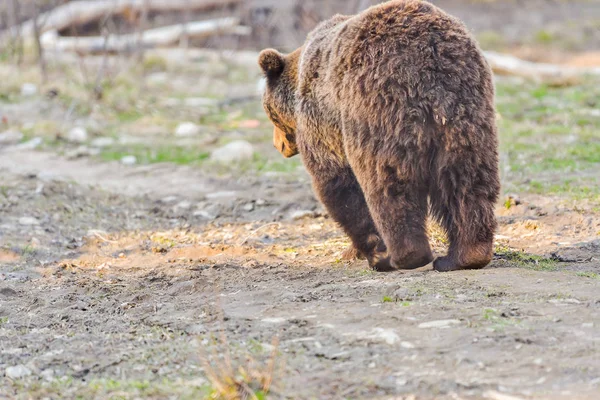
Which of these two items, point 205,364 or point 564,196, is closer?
point 205,364

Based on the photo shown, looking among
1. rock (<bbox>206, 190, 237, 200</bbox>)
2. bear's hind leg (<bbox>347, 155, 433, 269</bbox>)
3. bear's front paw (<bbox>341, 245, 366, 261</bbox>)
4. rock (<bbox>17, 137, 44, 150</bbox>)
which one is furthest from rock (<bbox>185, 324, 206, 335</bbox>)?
rock (<bbox>17, 137, 44, 150</bbox>)

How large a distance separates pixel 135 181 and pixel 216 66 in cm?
686

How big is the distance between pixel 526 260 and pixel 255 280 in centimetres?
182

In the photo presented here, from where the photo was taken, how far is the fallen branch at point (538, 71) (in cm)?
1431

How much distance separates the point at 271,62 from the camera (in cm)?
664

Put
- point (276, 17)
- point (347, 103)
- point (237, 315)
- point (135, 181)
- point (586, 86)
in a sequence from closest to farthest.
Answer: point (237, 315)
point (347, 103)
point (135, 181)
point (586, 86)
point (276, 17)

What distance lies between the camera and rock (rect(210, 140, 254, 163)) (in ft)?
34.2

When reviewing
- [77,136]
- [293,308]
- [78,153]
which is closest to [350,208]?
[293,308]

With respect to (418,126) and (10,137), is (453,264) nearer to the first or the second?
(418,126)

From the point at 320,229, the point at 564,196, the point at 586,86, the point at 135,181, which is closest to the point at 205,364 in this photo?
the point at 320,229

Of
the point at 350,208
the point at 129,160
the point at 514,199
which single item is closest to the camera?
the point at 350,208

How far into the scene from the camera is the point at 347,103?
544 centimetres

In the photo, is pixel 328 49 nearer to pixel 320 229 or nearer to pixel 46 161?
pixel 320 229

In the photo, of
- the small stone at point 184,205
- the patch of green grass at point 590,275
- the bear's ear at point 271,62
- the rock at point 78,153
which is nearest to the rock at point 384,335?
the patch of green grass at point 590,275
